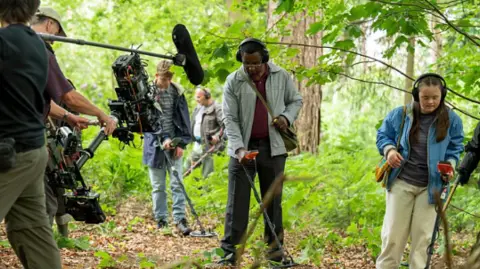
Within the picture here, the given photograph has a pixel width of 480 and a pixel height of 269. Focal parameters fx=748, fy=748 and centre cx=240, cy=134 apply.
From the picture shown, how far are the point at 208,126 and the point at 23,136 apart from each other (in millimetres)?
9801

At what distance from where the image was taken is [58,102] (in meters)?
6.08

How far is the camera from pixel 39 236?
4.25 meters

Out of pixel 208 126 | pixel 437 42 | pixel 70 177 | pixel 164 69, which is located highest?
pixel 437 42

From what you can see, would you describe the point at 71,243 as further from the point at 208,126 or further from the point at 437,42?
the point at 437,42

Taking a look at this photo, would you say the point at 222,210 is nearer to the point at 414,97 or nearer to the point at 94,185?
the point at 94,185

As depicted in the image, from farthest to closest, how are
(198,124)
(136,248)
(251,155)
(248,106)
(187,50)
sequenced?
1. (198,124)
2. (136,248)
3. (248,106)
4. (251,155)
5. (187,50)

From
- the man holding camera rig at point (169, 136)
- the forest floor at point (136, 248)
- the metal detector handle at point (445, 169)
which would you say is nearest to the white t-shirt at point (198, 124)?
the forest floor at point (136, 248)

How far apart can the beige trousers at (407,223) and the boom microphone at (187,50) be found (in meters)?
1.92

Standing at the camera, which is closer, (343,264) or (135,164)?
(343,264)

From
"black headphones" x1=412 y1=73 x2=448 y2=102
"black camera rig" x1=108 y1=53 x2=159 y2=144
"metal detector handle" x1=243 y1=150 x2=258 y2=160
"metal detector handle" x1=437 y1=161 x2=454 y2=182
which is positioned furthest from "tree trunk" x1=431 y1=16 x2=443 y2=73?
"black camera rig" x1=108 y1=53 x2=159 y2=144

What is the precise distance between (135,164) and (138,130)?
16.0 ft

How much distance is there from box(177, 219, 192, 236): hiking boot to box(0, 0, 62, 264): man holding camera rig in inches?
207

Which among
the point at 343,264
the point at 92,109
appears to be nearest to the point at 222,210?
the point at 343,264

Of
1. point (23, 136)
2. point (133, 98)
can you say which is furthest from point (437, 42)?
point (23, 136)
